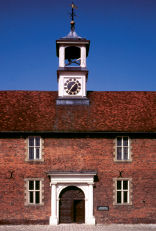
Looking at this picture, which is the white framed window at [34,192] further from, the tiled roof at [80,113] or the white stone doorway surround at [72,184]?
the tiled roof at [80,113]

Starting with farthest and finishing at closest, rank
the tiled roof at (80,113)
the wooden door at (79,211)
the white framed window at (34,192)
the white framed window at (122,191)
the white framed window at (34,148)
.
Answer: the tiled roof at (80,113), the white framed window at (34,148), the white framed window at (122,191), the wooden door at (79,211), the white framed window at (34,192)

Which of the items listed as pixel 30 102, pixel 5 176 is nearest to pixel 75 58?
pixel 30 102

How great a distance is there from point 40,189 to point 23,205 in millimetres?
1582

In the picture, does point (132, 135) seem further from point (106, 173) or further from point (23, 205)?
point (23, 205)

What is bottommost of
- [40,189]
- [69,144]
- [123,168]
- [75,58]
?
[40,189]

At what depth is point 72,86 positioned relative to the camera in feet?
80.0

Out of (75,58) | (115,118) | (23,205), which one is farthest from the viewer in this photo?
(75,58)

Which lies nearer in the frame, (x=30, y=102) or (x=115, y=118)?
(x=115, y=118)

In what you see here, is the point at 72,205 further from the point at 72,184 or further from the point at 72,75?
the point at 72,75

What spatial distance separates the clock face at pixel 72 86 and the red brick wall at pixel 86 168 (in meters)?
4.68

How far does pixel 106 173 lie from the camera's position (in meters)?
21.2

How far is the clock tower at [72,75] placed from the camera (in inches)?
941

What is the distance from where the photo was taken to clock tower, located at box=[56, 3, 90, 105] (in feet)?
78.4

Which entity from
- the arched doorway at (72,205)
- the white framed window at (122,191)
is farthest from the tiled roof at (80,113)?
the arched doorway at (72,205)
